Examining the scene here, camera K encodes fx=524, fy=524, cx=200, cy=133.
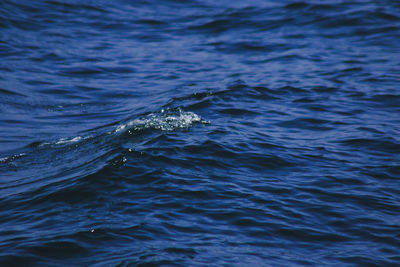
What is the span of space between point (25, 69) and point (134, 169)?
291 inches

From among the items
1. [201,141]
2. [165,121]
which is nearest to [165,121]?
[165,121]

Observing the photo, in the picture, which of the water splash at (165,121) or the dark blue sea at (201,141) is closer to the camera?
the dark blue sea at (201,141)

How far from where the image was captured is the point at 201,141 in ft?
29.1

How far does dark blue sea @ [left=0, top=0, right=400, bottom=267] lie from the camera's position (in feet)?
19.6

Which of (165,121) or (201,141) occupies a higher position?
(165,121)

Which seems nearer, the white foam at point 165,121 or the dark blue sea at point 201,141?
the dark blue sea at point 201,141

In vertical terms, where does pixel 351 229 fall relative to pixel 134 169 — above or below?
below

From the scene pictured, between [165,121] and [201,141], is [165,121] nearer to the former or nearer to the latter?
[165,121]

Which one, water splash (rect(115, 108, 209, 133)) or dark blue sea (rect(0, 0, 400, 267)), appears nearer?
dark blue sea (rect(0, 0, 400, 267))

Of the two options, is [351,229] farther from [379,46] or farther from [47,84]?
[379,46]

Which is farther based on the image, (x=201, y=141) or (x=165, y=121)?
(x=165, y=121)

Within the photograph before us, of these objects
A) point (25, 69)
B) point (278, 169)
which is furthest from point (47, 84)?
point (278, 169)

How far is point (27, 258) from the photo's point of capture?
548cm

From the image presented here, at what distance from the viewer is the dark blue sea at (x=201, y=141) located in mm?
5961
